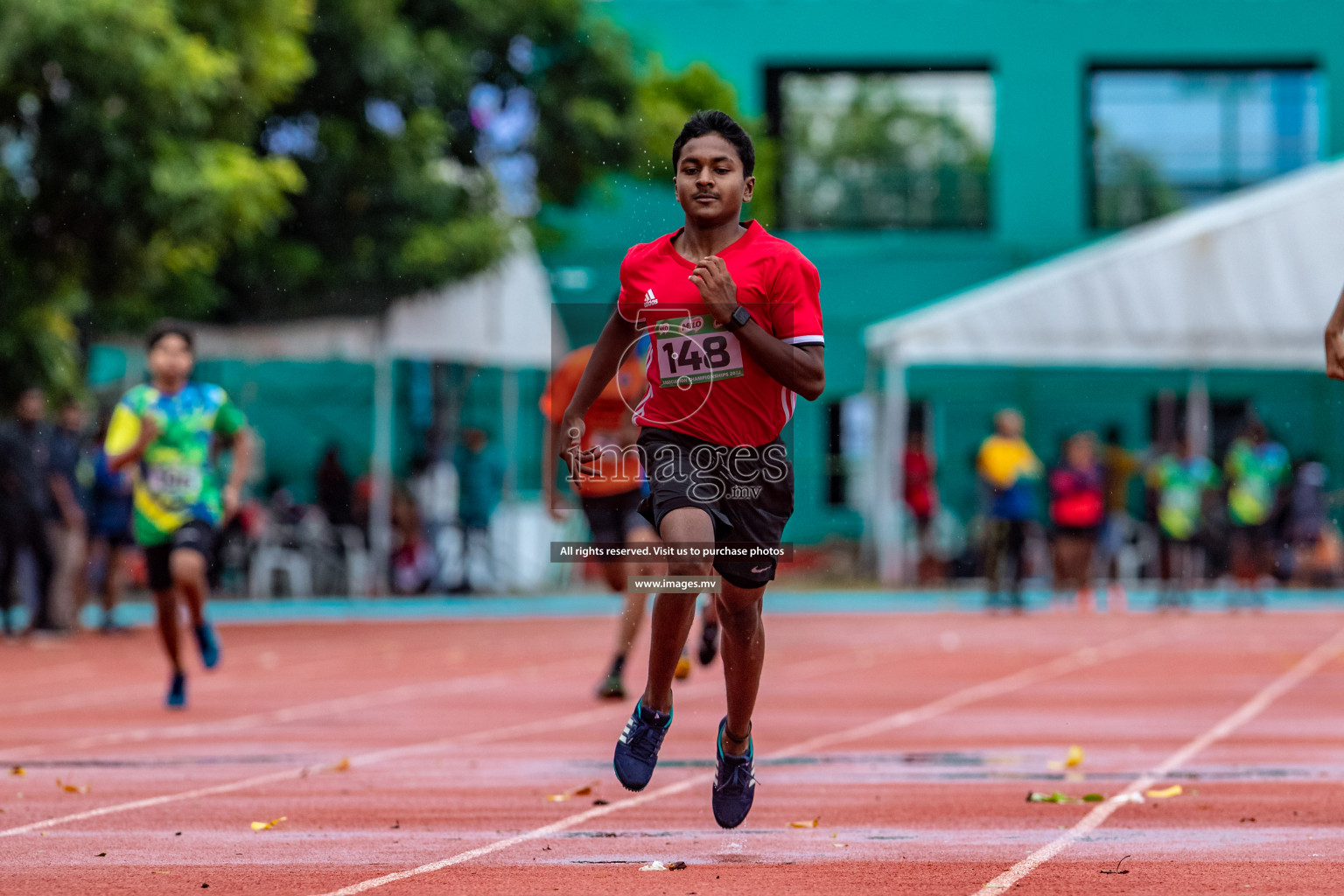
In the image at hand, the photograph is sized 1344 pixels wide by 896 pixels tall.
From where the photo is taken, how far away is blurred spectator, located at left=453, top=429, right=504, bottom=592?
25453 mm

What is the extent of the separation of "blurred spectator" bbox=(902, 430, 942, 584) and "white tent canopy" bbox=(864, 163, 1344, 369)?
2045 mm

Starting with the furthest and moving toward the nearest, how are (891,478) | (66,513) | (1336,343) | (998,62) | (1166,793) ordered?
(998,62)
(891,478)
(66,513)
(1166,793)
(1336,343)

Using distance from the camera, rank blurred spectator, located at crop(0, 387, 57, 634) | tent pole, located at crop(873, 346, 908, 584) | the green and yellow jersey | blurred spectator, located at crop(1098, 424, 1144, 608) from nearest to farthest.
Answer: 1. the green and yellow jersey
2. blurred spectator, located at crop(0, 387, 57, 634)
3. tent pole, located at crop(873, 346, 908, 584)
4. blurred spectator, located at crop(1098, 424, 1144, 608)

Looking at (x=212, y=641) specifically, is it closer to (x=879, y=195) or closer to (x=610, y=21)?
(x=610, y=21)

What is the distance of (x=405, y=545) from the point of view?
27.1m

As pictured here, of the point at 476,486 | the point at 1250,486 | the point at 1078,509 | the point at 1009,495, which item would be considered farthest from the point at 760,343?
the point at 476,486

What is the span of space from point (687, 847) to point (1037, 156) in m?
31.7

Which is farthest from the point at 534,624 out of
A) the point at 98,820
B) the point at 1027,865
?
the point at 1027,865

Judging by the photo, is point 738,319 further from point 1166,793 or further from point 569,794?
point 1166,793

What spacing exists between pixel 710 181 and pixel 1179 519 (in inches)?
734

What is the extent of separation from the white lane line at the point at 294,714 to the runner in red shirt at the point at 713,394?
169 inches

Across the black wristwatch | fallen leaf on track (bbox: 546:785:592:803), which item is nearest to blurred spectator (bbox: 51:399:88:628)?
fallen leaf on track (bbox: 546:785:592:803)

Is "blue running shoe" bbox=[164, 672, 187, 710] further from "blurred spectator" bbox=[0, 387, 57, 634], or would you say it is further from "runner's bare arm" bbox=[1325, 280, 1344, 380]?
"blurred spectator" bbox=[0, 387, 57, 634]

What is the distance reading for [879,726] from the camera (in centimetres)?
1064
